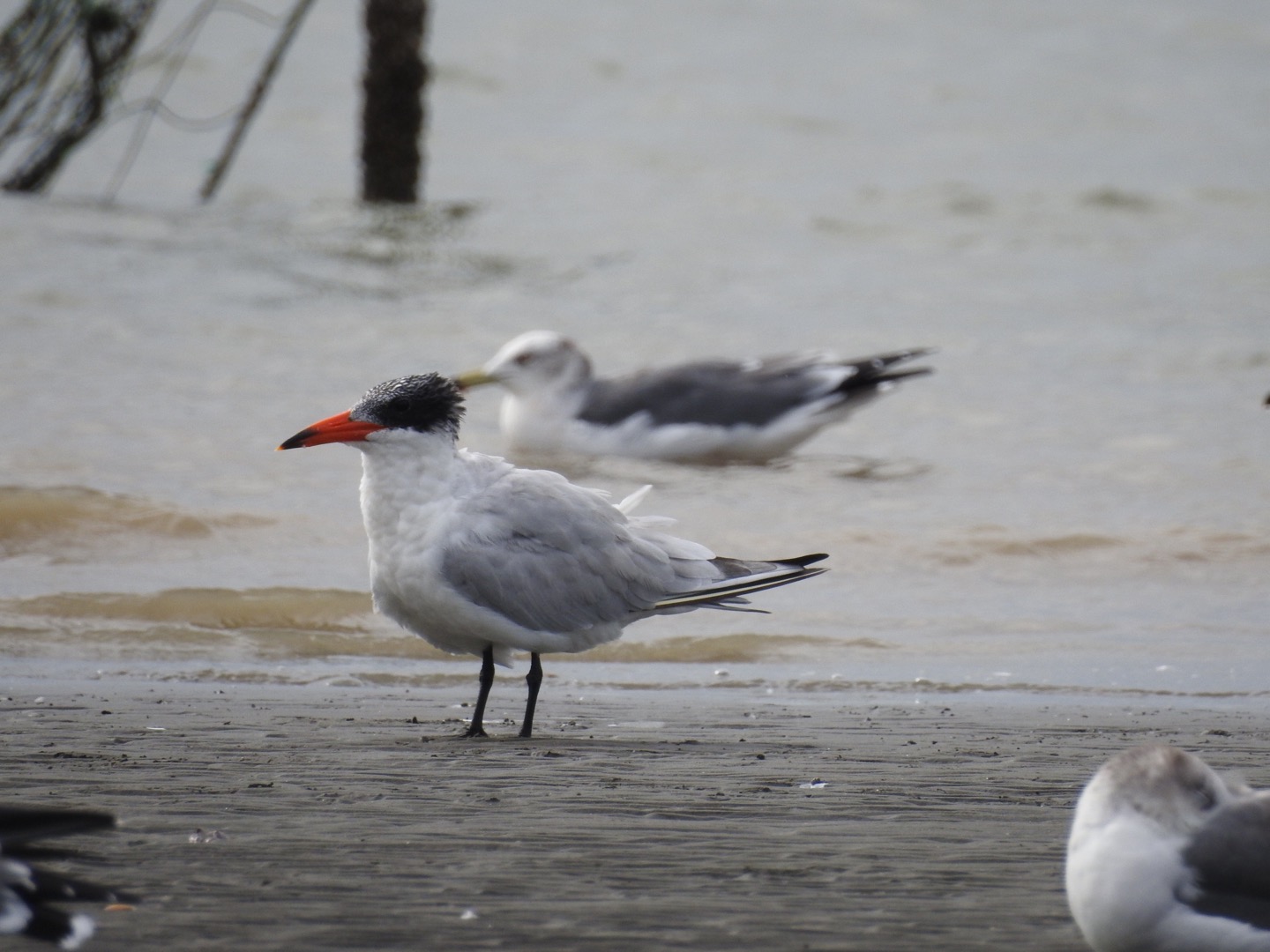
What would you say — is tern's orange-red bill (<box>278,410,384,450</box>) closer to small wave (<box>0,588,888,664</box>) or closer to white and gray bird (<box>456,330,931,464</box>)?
small wave (<box>0,588,888,664</box>)

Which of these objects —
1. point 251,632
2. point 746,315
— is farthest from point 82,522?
point 746,315

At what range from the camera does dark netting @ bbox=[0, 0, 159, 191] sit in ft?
50.9

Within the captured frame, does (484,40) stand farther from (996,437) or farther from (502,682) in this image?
(502,682)

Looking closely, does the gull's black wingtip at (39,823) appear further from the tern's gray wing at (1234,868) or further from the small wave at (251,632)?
the small wave at (251,632)

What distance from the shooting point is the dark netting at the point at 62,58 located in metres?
15.5

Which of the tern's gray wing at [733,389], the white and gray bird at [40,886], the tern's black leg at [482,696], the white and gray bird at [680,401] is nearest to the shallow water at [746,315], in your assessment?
the white and gray bird at [680,401]

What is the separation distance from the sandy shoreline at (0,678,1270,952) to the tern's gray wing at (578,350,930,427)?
17.9ft

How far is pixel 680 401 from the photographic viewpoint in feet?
35.8

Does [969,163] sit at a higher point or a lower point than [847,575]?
higher

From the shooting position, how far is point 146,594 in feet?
22.9

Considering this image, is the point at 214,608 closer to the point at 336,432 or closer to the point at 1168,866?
the point at 336,432

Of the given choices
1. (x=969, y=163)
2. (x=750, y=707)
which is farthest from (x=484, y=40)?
(x=750, y=707)

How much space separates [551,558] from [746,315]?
12.2 meters

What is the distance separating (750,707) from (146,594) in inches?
115
